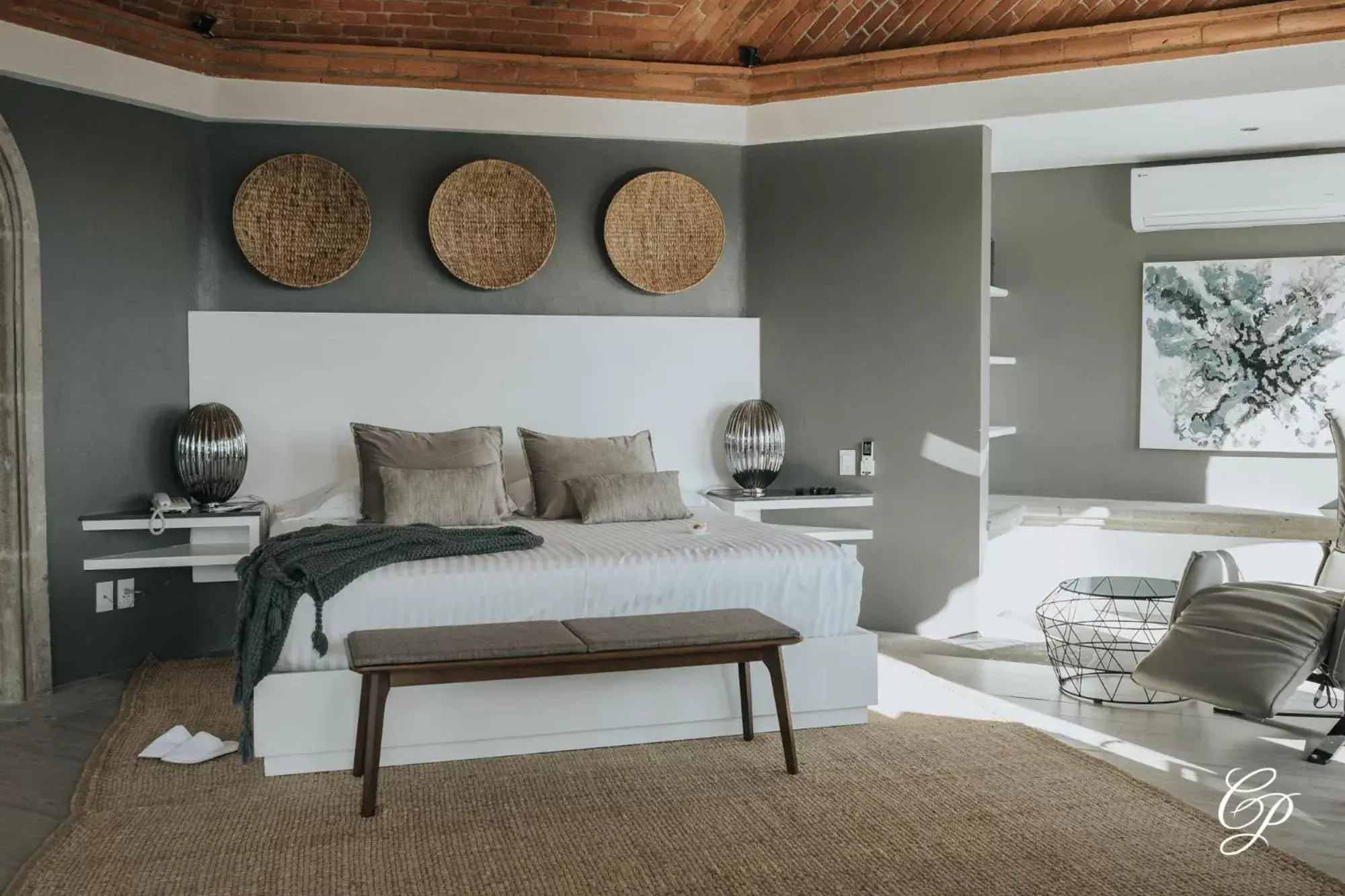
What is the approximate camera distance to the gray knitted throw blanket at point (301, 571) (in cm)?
335

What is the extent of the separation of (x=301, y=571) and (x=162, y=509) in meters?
1.58

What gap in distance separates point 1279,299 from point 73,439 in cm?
565

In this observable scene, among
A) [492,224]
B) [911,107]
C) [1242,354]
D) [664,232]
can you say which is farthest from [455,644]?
[1242,354]

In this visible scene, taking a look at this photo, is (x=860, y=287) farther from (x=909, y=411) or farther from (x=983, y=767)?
(x=983, y=767)

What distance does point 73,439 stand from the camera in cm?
462

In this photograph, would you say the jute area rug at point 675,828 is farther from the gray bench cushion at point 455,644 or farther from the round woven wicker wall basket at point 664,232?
the round woven wicker wall basket at point 664,232

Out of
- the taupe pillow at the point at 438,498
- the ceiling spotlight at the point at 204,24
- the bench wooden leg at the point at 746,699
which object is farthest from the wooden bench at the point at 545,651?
the ceiling spotlight at the point at 204,24

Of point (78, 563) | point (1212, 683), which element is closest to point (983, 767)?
point (1212, 683)

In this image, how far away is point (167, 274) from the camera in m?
4.99

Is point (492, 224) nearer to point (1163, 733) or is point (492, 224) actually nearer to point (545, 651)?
point (545, 651)

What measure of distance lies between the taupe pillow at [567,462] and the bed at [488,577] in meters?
0.18

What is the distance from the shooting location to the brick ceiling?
16.4 feet

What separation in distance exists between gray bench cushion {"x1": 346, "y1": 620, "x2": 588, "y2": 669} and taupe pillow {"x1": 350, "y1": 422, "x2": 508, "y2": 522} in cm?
148

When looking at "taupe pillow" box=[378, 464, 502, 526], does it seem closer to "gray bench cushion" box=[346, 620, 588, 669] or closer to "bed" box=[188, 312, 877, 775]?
"bed" box=[188, 312, 877, 775]
